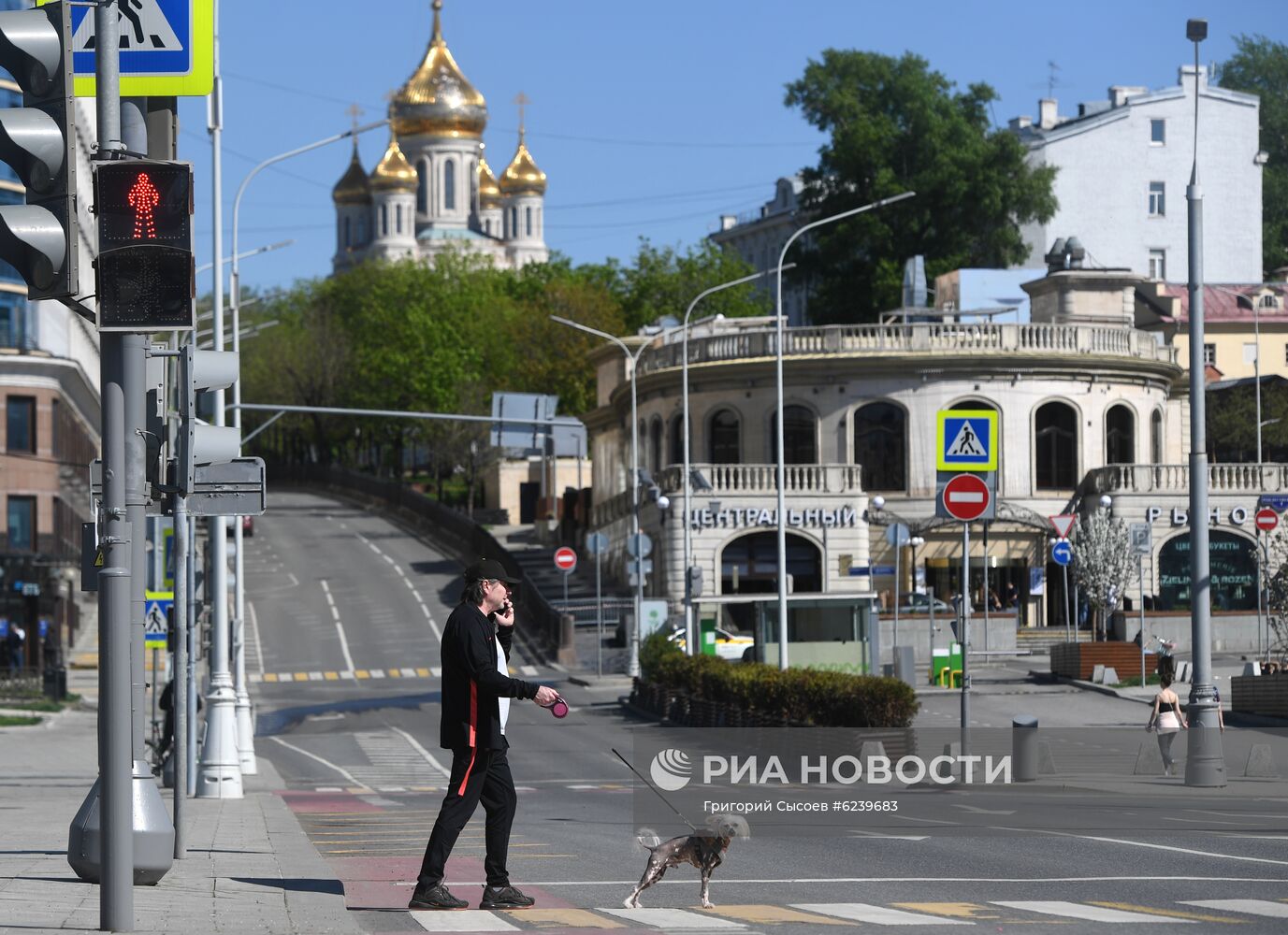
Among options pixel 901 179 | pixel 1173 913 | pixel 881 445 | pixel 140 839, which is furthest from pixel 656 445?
pixel 1173 913

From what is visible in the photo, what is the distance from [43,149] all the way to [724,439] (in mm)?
60822

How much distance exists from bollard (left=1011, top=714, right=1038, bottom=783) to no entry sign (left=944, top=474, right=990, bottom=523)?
7.35 ft

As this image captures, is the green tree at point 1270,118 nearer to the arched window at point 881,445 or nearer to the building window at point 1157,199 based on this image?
the building window at point 1157,199

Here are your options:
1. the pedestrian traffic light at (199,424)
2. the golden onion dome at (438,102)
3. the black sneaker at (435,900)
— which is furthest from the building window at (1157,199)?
the black sneaker at (435,900)

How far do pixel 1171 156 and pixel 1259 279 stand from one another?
23.8ft

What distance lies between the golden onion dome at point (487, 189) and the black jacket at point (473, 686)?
169160mm

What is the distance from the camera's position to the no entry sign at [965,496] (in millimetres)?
22859

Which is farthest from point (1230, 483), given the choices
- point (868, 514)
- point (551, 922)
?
point (551, 922)

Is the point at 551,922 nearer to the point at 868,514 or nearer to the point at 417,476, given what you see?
the point at 868,514

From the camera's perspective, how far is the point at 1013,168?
291 ft

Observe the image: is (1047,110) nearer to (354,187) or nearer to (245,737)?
(354,187)

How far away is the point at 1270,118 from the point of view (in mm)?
110688

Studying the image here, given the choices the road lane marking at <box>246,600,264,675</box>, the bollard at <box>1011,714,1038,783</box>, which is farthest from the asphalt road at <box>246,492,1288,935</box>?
the road lane marking at <box>246,600,264,675</box>

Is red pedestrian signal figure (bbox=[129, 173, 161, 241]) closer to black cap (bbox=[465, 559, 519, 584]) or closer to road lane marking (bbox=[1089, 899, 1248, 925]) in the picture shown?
black cap (bbox=[465, 559, 519, 584])
